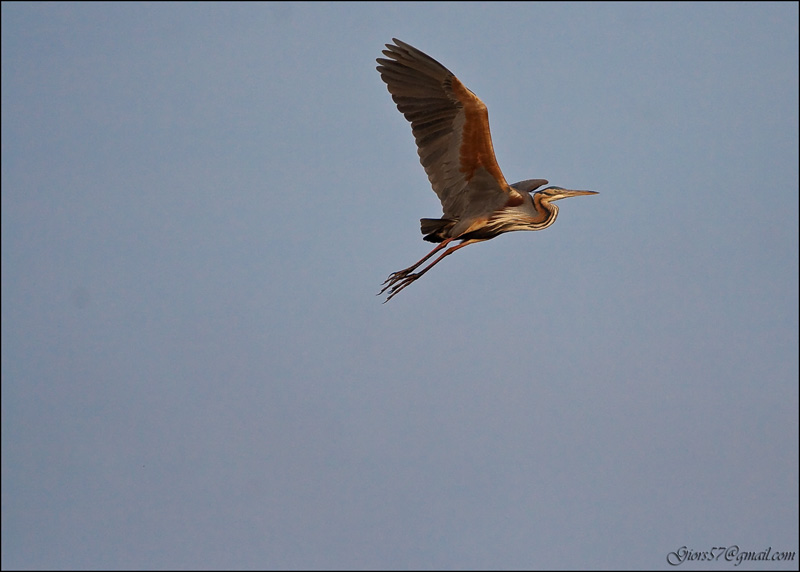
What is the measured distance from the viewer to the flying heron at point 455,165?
52.2ft

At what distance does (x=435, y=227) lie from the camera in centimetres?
1691

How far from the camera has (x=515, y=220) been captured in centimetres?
1677

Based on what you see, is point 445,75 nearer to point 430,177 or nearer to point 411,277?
point 430,177

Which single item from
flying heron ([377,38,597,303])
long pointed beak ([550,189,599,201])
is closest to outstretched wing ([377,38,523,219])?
flying heron ([377,38,597,303])

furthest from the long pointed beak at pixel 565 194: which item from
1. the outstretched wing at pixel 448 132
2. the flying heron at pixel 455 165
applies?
the outstretched wing at pixel 448 132

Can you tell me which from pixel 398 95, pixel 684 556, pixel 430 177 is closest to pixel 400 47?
pixel 398 95

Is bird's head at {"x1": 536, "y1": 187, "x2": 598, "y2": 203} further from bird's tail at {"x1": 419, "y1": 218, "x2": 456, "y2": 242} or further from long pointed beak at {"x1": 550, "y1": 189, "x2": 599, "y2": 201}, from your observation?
bird's tail at {"x1": 419, "y1": 218, "x2": 456, "y2": 242}

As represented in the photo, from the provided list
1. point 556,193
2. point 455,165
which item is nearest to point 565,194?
point 556,193

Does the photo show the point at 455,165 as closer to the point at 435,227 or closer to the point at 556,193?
the point at 435,227

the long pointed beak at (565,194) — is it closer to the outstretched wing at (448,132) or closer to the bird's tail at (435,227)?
the outstretched wing at (448,132)

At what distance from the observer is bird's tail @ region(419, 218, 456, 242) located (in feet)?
55.5

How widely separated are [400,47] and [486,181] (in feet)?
6.59

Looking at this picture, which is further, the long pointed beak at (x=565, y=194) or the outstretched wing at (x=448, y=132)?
the long pointed beak at (x=565, y=194)

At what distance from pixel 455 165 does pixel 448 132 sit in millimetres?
472
